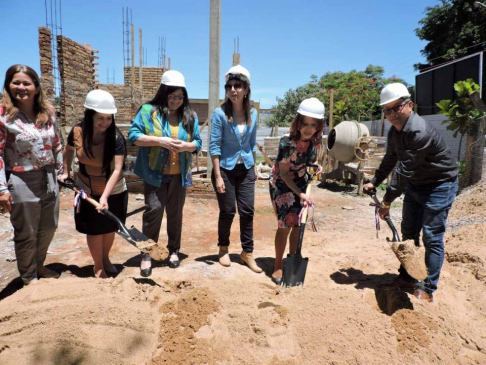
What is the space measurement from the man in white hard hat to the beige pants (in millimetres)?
2619

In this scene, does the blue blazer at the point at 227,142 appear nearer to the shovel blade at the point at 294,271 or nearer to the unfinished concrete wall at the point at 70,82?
the shovel blade at the point at 294,271

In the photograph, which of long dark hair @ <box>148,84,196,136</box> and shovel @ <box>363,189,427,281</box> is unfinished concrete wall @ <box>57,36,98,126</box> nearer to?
long dark hair @ <box>148,84,196,136</box>

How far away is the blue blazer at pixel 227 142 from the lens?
307 centimetres

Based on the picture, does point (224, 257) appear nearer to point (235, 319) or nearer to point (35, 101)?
point (235, 319)

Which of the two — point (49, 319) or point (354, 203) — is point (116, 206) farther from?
point (354, 203)

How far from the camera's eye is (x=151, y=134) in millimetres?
2941

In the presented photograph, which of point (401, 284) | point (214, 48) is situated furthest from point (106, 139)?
point (214, 48)

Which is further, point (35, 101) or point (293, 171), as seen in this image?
point (293, 171)

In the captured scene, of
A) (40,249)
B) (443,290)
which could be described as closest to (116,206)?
(40,249)

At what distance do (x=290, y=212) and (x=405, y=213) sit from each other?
94 centimetres

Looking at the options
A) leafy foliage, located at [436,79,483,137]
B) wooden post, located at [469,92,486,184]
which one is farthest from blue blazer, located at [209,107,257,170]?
leafy foliage, located at [436,79,483,137]

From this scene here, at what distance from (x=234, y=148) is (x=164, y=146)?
0.62m

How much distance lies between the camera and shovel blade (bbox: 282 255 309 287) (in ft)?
9.48

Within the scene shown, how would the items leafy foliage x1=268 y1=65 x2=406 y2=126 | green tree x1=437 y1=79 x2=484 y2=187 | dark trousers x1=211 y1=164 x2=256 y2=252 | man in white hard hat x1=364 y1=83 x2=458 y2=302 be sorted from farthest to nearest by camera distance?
1. leafy foliage x1=268 y1=65 x2=406 y2=126
2. green tree x1=437 y1=79 x2=484 y2=187
3. dark trousers x1=211 y1=164 x2=256 y2=252
4. man in white hard hat x1=364 y1=83 x2=458 y2=302
